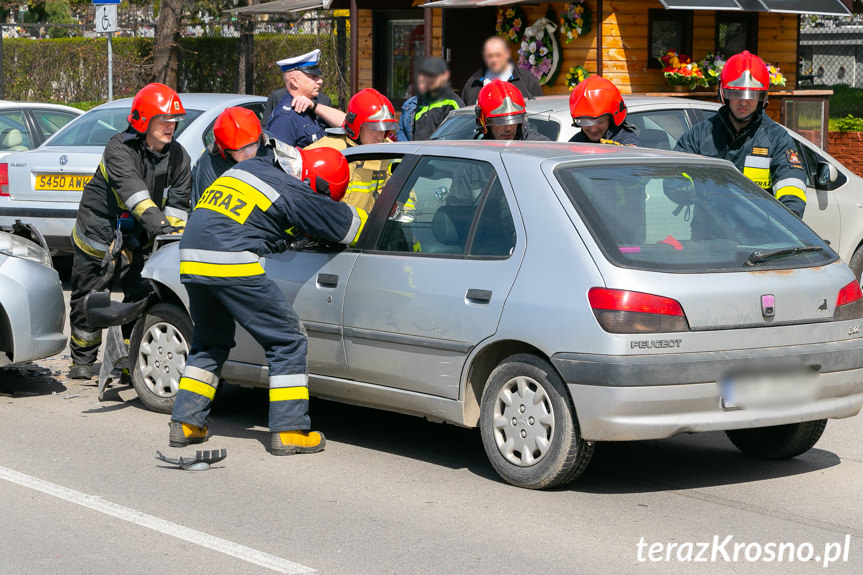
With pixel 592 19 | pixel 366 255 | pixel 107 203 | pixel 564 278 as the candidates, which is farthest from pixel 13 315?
pixel 592 19

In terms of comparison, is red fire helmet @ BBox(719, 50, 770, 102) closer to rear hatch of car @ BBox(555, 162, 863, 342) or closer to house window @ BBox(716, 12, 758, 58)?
rear hatch of car @ BBox(555, 162, 863, 342)

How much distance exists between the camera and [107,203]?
8125 mm

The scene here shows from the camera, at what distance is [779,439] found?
20.1 ft

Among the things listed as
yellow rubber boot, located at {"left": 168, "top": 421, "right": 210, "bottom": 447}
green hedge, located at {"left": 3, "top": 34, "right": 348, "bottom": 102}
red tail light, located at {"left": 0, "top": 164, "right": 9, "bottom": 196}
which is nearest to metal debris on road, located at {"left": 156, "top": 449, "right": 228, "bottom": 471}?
yellow rubber boot, located at {"left": 168, "top": 421, "right": 210, "bottom": 447}

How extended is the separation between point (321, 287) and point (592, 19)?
10273mm

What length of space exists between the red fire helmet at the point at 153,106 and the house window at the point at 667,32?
9.54m

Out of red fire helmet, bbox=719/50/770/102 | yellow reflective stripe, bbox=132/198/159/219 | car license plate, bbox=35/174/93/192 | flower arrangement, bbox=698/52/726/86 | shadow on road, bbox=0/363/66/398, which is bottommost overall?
shadow on road, bbox=0/363/66/398

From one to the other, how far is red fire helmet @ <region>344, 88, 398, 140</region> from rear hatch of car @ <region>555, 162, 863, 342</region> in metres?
2.87

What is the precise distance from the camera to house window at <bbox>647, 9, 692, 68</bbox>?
16.1m

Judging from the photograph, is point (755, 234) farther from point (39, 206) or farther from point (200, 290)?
point (39, 206)

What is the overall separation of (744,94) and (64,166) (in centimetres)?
672

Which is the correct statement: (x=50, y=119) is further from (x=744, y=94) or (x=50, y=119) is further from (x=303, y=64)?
(x=744, y=94)

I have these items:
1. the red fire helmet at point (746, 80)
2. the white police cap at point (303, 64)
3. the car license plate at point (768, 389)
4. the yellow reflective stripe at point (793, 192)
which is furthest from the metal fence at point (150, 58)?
the car license plate at point (768, 389)

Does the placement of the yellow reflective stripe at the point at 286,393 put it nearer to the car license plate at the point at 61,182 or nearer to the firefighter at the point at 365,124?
the firefighter at the point at 365,124
